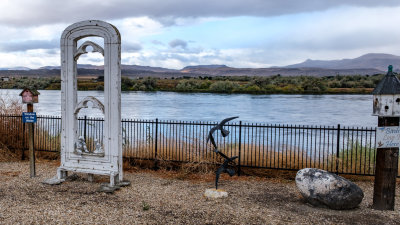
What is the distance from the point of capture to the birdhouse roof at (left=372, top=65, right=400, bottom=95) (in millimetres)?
7457

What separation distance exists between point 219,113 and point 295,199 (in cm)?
3797

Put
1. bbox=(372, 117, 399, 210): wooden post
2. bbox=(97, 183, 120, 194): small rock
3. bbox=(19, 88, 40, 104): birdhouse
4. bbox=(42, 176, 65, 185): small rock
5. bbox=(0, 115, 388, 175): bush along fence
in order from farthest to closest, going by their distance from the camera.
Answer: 1. bbox=(0, 115, 388, 175): bush along fence
2. bbox=(19, 88, 40, 104): birdhouse
3. bbox=(42, 176, 65, 185): small rock
4. bbox=(97, 183, 120, 194): small rock
5. bbox=(372, 117, 399, 210): wooden post

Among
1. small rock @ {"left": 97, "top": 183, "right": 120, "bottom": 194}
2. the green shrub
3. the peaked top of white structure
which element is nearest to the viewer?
small rock @ {"left": 97, "top": 183, "right": 120, "bottom": 194}

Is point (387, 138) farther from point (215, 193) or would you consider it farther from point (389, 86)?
point (215, 193)

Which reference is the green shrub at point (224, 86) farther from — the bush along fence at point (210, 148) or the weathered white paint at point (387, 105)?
the weathered white paint at point (387, 105)

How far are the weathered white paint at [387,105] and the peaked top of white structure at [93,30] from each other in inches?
228

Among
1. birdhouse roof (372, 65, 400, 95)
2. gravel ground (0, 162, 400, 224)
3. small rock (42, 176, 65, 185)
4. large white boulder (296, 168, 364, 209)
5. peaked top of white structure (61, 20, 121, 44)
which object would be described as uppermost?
peaked top of white structure (61, 20, 121, 44)

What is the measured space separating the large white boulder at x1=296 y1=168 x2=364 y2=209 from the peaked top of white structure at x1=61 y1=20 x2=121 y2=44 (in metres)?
5.28

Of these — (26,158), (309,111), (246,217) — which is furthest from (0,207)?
(309,111)

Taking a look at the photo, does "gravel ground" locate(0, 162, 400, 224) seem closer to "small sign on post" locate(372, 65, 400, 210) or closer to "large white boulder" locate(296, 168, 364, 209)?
"large white boulder" locate(296, 168, 364, 209)

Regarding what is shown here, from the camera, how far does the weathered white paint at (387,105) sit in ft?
24.3

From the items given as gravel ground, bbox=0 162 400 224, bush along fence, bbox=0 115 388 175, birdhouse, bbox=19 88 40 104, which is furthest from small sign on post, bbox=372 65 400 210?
birdhouse, bbox=19 88 40 104

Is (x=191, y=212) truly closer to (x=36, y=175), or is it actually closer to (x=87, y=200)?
(x=87, y=200)

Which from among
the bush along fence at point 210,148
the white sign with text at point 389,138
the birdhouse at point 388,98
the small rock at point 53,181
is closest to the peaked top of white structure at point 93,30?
the bush along fence at point 210,148
